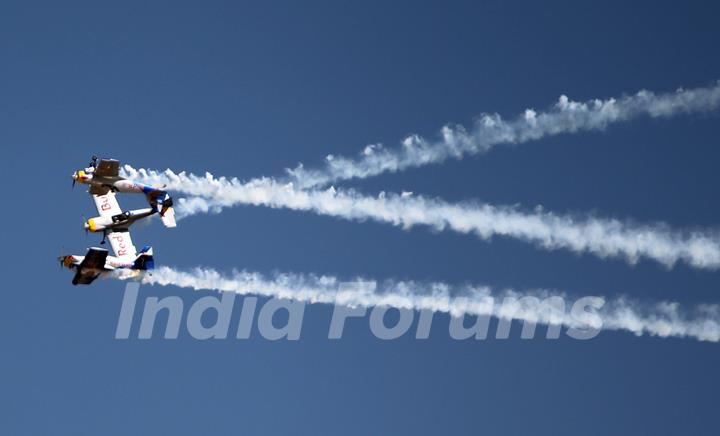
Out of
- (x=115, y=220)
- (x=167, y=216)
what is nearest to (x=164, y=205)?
(x=167, y=216)

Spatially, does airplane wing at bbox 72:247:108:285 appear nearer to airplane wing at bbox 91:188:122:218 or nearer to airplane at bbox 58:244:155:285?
airplane at bbox 58:244:155:285

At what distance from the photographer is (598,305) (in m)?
51.0

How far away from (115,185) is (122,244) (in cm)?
491

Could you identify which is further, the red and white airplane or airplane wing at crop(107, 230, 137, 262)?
airplane wing at crop(107, 230, 137, 262)

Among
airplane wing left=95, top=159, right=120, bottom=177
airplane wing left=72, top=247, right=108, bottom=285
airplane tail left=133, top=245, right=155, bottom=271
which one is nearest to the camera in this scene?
airplane wing left=95, top=159, right=120, bottom=177

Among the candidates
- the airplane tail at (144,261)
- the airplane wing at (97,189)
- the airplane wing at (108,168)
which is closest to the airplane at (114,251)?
the airplane tail at (144,261)

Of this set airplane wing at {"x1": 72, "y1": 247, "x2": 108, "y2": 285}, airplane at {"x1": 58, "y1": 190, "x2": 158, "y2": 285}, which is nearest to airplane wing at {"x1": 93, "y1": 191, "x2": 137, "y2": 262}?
airplane at {"x1": 58, "y1": 190, "x2": 158, "y2": 285}

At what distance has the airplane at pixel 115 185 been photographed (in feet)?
190

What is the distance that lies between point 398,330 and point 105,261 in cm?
1536

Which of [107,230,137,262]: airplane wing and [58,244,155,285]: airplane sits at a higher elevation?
[107,230,137,262]: airplane wing

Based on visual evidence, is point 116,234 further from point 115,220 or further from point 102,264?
point 102,264

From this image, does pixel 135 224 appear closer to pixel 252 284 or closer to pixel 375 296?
pixel 252 284

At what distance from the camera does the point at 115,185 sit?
59188 millimetres

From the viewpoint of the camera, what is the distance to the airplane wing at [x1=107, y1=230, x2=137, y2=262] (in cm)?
6266
